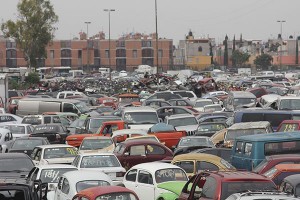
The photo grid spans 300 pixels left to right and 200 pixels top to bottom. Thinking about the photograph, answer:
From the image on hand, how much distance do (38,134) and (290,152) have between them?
1501 centimetres

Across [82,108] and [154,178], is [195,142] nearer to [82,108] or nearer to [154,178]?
[154,178]

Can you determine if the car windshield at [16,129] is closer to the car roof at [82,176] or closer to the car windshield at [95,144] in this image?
the car windshield at [95,144]

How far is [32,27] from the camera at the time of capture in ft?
327

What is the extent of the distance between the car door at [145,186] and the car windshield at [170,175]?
18 cm

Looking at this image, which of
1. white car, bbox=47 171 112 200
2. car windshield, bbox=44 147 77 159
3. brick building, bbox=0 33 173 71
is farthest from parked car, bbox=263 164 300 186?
brick building, bbox=0 33 173 71

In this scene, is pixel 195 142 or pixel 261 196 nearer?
pixel 261 196

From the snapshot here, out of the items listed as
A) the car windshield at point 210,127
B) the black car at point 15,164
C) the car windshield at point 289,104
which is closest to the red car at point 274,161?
the black car at point 15,164

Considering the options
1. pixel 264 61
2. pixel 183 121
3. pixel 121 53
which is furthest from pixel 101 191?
pixel 121 53

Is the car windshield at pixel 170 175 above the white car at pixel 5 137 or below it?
above

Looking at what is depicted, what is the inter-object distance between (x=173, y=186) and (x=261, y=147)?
4.31m

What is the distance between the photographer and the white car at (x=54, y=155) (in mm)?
25484

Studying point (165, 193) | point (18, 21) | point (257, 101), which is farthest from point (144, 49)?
point (165, 193)

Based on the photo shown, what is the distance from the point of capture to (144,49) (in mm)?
188625

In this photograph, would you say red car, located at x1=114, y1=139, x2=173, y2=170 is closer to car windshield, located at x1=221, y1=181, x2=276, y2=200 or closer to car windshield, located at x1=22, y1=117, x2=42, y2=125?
car windshield, located at x1=221, y1=181, x2=276, y2=200
